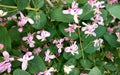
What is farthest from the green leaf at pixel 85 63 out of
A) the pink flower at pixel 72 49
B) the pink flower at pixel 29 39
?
the pink flower at pixel 29 39

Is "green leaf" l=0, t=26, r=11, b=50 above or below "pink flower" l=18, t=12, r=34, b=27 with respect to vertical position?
below

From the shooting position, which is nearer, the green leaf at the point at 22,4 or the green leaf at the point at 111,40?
the green leaf at the point at 22,4

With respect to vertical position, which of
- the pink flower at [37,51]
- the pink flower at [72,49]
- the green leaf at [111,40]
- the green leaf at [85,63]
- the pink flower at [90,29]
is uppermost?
the pink flower at [90,29]

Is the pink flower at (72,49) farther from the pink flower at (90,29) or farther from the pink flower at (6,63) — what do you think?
the pink flower at (6,63)

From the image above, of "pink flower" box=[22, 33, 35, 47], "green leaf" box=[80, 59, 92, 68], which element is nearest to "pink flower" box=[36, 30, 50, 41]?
"pink flower" box=[22, 33, 35, 47]

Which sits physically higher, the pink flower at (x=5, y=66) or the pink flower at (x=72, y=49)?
the pink flower at (x=72, y=49)

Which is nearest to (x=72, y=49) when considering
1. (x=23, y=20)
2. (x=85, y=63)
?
(x=85, y=63)

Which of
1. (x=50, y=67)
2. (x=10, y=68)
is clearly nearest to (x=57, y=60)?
(x=50, y=67)

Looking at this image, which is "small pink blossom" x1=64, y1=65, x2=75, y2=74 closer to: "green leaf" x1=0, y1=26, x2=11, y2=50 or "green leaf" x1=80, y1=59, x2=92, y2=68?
"green leaf" x1=80, y1=59, x2=92, y2=68

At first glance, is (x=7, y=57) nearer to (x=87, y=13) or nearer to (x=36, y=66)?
(x=36, y=66)
